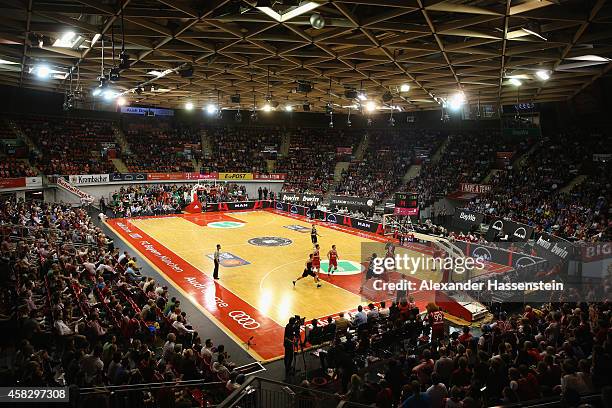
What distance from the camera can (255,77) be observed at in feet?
81.5

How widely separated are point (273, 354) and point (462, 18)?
12.1m

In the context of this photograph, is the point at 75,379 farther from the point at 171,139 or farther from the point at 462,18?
the point at 171,139

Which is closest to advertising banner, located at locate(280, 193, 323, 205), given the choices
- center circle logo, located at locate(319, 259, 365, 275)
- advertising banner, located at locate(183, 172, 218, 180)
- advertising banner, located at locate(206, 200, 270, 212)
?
advertising banner, located at locate(206, 200, 270, 212)

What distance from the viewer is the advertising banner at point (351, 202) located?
112ft

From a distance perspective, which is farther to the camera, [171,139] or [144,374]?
[171,139]

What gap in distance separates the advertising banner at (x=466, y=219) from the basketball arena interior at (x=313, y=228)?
0.51 feet

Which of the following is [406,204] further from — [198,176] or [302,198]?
[198,176]

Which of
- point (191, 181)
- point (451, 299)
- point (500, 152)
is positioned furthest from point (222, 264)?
point (500, 152)

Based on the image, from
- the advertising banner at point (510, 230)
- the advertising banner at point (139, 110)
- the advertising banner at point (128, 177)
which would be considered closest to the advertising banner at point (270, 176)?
the advertising banner at point (128, 177)

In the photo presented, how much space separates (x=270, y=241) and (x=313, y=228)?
11.8 feet

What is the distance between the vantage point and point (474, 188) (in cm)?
3428

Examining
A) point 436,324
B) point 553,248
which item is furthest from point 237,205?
point 436,324

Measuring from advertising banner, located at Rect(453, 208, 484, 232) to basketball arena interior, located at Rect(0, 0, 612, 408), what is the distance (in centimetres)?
15

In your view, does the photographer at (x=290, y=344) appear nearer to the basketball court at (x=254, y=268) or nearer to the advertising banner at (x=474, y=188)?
the basketball court at (x=254, y=268)
